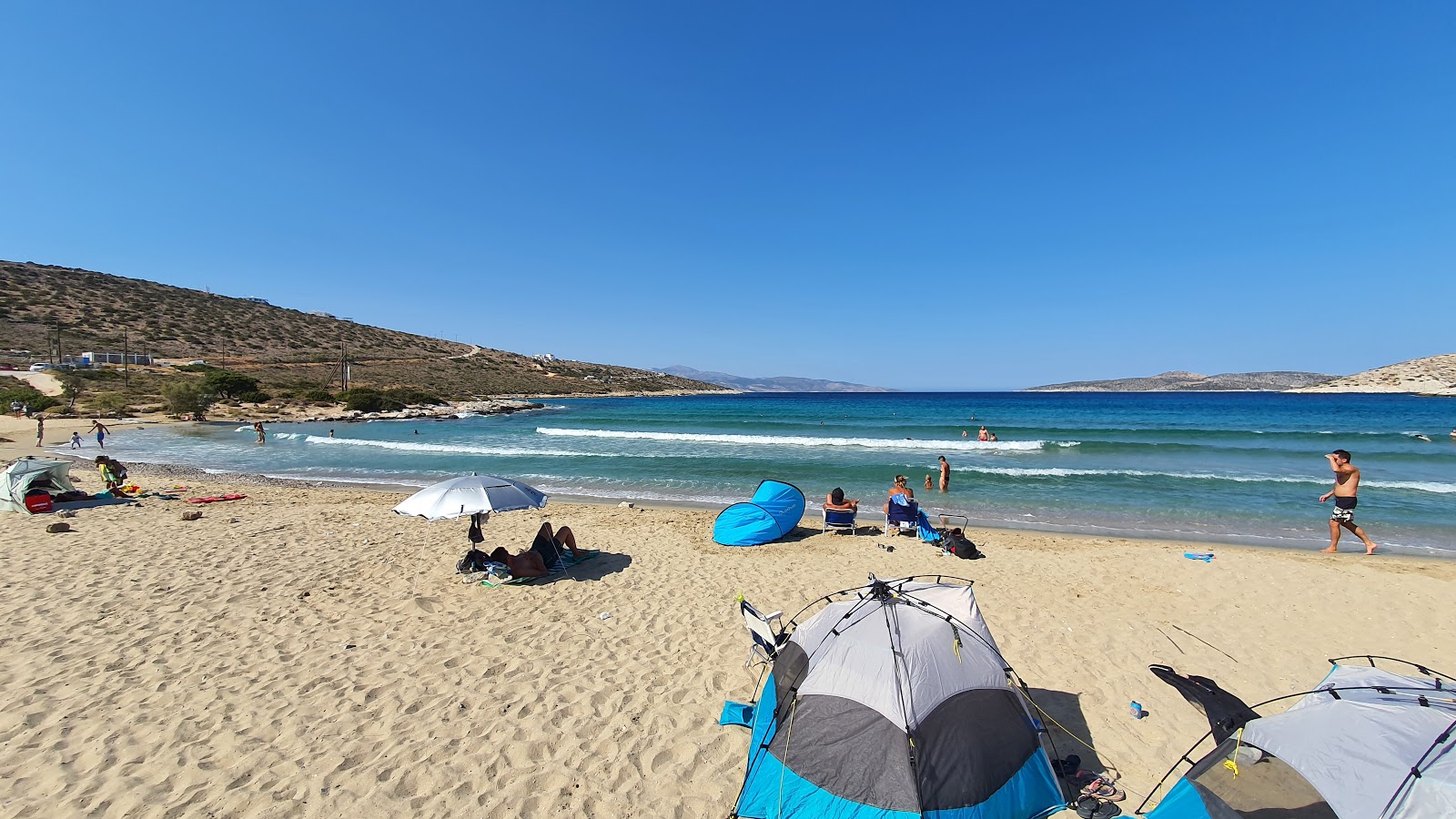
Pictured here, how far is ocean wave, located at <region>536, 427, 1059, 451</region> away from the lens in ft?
91.5

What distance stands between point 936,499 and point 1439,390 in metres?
118

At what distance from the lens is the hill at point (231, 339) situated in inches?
2330

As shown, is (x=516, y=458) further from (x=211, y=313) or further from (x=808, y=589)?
(x=211, y=313)

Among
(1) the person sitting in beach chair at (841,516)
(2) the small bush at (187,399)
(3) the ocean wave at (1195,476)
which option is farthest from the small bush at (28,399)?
(3) the ocean wave at (1195,476)

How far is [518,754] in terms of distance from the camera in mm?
4590

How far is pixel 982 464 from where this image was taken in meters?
22.1

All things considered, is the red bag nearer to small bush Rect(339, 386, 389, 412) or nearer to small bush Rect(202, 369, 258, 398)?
small bush Rect(339, 386, 389, 412)

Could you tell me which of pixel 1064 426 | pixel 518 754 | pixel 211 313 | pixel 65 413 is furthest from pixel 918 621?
pixel 211 313

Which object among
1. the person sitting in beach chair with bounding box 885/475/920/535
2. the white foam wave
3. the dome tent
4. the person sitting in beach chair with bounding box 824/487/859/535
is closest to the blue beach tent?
the person sitting in beach chair with bounding box 824/487/859/535

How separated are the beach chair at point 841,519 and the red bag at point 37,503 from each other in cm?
1730

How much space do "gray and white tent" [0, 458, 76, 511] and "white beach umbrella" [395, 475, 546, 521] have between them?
11.2m

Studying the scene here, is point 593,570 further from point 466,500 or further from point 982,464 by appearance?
point 982,464

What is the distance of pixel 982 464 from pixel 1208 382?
178599mm

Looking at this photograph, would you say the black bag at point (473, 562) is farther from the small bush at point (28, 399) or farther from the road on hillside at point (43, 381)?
the road on hillside at point (43, 381)
